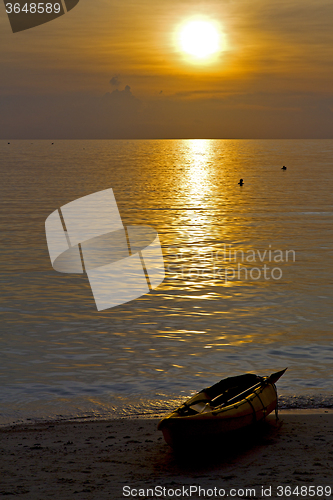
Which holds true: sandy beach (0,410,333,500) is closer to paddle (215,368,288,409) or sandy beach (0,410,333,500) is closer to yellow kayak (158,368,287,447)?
yellow kayak (158,368,287,447)

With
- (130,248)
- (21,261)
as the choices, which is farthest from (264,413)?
(130,248)

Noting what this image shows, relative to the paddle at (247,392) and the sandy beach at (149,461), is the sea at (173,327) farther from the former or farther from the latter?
the sandy beach at (149,461)

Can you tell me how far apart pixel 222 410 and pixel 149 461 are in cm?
157

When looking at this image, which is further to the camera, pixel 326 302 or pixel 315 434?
pixel 326 302

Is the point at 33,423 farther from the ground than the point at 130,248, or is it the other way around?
the point at 130,248

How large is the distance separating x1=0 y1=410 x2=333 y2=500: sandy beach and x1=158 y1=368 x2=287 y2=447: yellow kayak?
1.15 ft

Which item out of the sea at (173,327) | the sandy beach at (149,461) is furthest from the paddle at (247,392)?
the sea at (173,327)

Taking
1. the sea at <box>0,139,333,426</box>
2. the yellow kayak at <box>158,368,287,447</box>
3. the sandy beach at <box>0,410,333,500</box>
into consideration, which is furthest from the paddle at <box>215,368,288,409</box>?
the sea at <box>0,139,333,426</box>

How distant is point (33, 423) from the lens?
1169 cm

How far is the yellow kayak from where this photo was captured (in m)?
9.87

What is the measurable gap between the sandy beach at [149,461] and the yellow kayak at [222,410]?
1.15 feet

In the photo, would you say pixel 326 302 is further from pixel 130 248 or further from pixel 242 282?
pixel 130 248

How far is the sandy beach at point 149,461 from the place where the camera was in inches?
349

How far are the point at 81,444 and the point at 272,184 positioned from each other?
69.1 meters
